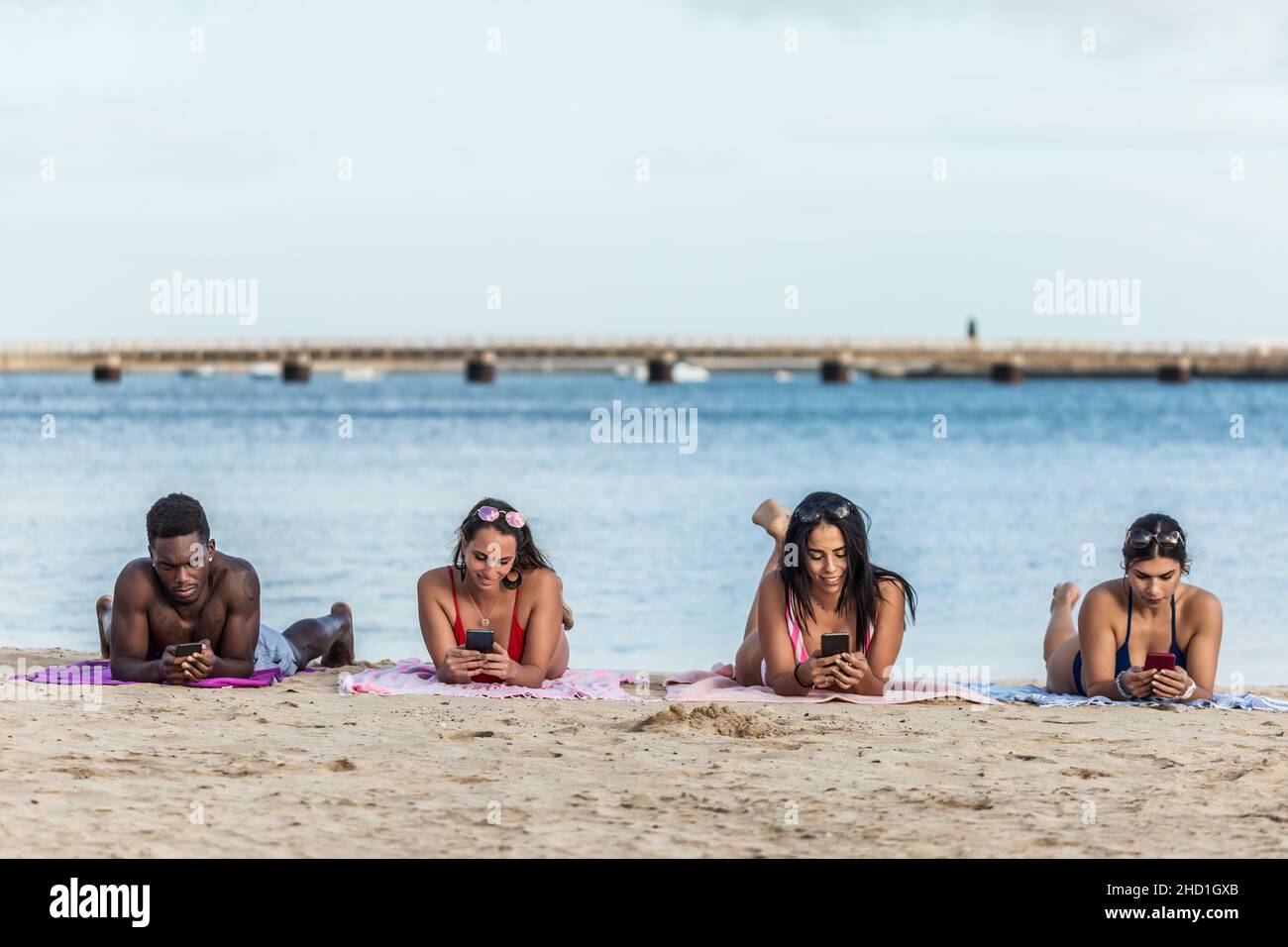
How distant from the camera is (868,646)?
7898 mm

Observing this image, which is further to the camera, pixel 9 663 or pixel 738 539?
pixel 738 539

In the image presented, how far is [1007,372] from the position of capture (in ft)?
322

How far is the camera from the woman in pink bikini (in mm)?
7637

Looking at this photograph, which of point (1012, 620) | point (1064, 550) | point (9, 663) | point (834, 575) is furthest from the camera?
point (1064, 550)

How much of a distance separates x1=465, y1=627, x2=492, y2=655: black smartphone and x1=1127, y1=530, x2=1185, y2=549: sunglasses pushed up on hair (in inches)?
120

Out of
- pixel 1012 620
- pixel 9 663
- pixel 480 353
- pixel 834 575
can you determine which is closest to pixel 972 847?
pixel 834 575

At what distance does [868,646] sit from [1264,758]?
6.83ft

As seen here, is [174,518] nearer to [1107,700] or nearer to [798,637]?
[798,637]

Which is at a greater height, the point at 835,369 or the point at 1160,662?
the point at 835,369

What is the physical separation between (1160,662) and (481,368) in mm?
86701

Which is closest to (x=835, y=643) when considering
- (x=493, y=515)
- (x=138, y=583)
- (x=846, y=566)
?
(x=846, y=566)

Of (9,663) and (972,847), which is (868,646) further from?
(9,663)

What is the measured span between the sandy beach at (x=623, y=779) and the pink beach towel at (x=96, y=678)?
257mm

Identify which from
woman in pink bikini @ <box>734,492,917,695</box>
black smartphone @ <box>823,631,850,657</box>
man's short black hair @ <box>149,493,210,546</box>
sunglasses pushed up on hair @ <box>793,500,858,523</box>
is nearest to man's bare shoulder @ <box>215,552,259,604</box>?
man's short black hair @ <box>149,493,210,546</box>
